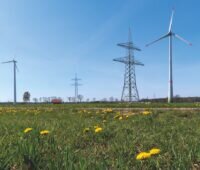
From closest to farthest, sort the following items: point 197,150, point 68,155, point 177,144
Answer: point 68,155
point 197,150
point 177,144

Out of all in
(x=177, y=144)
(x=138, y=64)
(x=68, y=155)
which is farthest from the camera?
(x=138, y=64)

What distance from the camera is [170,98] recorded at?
53812 millimetres

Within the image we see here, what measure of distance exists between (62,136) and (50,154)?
1.81 m

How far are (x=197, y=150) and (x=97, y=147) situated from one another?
1495mm

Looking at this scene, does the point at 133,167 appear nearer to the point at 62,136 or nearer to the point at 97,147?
the point at 97,147

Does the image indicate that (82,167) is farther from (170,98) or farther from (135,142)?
(170,98)

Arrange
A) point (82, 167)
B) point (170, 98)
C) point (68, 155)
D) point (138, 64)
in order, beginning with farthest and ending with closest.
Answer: point (138, 64) < point (170, 98) < point (68, 155) < point (82, 167)

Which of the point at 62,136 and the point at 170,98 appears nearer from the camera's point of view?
the point at 62,136

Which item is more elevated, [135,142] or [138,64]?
[138,64]

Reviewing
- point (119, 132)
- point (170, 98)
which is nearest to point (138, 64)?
point (170, 98)

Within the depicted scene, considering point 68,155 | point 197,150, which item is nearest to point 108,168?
point 68,155

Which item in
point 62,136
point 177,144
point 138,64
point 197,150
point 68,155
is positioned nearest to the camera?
point 68,155

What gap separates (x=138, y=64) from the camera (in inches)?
3349

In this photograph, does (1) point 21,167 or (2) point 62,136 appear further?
(2) point 62,136
